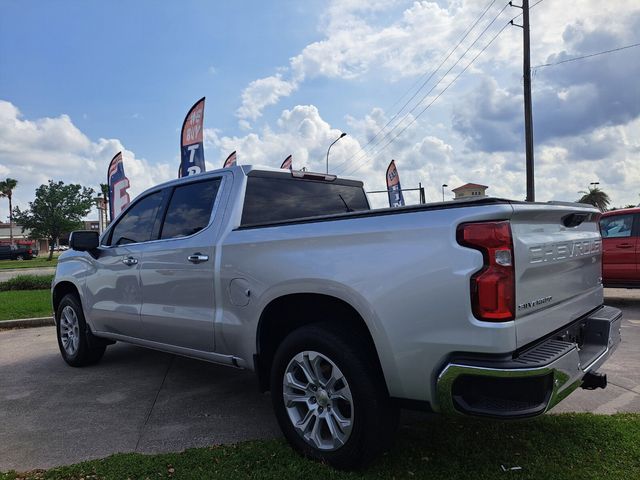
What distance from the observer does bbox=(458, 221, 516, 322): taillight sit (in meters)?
2.36

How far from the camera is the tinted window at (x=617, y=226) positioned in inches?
364

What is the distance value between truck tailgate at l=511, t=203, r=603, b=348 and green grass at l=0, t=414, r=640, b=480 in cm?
84

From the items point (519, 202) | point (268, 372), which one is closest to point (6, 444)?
point (268, 372)

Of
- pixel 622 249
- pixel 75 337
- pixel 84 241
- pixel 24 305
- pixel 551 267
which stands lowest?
pixel 24 305

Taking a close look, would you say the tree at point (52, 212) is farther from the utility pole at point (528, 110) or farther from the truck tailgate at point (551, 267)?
the truck tailgate at point (551, 267)

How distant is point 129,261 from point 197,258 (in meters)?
1.14

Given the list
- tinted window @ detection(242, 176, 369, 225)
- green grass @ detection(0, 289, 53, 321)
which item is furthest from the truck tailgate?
green grass @ detection(0, 289, 53, 321)

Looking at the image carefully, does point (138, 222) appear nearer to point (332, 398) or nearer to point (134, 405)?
point (134, 405)

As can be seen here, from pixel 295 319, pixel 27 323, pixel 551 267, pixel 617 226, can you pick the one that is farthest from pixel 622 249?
pixel 27 323

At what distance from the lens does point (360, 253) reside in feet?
9.12

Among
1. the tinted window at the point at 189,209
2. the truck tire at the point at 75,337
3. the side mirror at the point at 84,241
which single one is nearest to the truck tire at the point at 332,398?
the tinted window at the point at 189,209

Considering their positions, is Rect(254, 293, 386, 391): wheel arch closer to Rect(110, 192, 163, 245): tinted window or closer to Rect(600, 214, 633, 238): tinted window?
Rect(110, 192, 163, 245): tinted window

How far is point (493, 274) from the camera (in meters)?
2.36

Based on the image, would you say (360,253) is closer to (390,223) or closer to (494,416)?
(390,223)
